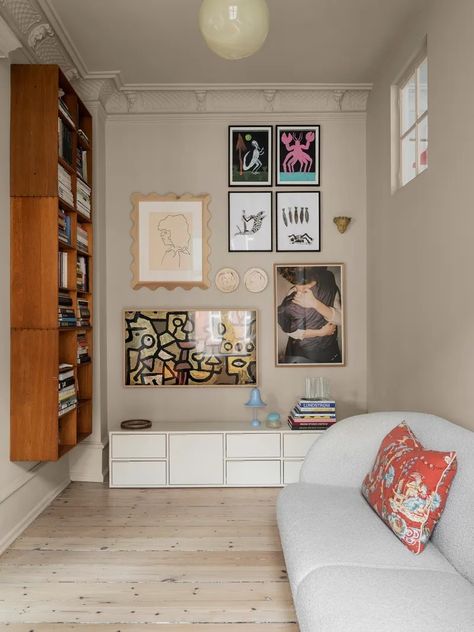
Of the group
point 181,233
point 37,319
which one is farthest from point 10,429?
point 181,233

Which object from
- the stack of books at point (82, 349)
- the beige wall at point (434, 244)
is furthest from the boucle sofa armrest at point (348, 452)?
the stack of books at point (82, 349)

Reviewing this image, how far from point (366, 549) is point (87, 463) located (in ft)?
8.34

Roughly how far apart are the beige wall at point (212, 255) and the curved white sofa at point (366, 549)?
1.45m

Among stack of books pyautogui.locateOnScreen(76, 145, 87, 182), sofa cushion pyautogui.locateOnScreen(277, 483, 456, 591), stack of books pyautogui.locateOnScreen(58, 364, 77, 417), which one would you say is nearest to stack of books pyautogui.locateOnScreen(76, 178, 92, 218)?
stack of books pyautogui.locateOnScreen(76, 145, 87, 182)

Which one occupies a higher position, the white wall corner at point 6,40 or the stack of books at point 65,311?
the white wall corner at point 6,40

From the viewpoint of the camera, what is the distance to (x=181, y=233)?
13.5 ft

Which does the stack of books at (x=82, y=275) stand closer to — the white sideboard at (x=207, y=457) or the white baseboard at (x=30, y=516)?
the white sideboard at (x=207, y=457)

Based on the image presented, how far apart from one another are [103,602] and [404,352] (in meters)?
2.15

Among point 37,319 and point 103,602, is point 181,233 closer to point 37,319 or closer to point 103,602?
point 37,319

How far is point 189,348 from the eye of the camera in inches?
163

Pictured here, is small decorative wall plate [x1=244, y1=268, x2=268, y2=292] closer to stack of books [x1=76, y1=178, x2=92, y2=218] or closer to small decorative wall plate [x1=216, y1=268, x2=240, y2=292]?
small decorative wall plate [x1=216, y1=268, x2=240, y2=292]

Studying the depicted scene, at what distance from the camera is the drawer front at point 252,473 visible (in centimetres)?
377

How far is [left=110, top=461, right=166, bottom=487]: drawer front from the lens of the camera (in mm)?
3764

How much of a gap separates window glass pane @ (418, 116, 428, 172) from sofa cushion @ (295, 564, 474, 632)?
218 centimetres
